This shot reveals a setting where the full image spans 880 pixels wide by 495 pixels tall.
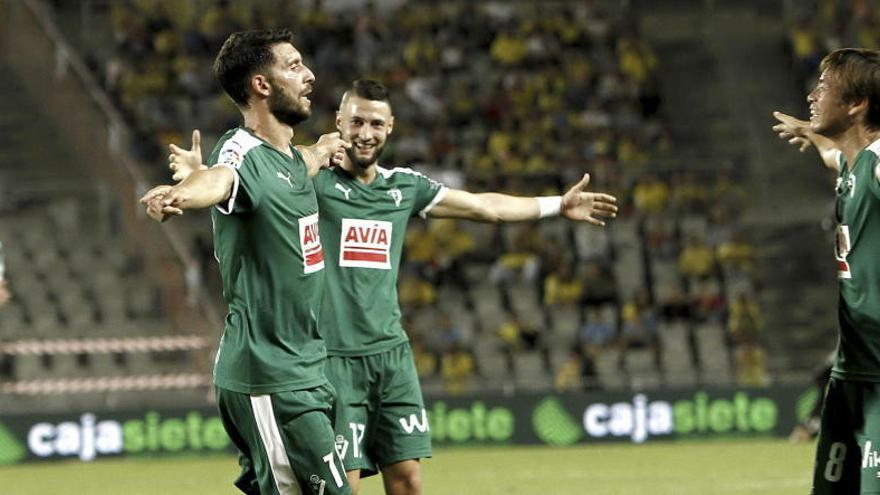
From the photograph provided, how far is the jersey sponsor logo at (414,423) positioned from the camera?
941 cm

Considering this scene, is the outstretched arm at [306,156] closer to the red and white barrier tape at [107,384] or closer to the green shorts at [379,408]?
the green shorts at [379,408]

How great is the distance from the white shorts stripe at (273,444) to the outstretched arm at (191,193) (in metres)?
0.93

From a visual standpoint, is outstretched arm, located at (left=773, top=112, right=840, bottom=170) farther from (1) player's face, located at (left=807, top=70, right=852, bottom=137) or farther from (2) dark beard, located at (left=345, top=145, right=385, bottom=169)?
(2) dark beard, located at (left=345, top=145, right=385, bottom=169)

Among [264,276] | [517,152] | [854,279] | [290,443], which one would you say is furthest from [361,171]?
[517,152]

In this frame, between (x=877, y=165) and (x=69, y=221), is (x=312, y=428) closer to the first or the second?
(x=877, y=165)

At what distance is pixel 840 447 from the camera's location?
7.63 metres

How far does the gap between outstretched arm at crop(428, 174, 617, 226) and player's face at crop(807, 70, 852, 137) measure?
1779mm

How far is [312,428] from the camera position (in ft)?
23.8

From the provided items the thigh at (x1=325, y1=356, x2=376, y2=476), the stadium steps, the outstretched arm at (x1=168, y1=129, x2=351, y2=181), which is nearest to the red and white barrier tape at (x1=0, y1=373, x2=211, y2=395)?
the stadium steps

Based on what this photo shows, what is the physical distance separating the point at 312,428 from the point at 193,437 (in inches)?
548

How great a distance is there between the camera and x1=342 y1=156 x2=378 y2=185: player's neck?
9594 millimetres

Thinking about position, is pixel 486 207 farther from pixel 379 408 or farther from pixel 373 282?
pixel 379 408

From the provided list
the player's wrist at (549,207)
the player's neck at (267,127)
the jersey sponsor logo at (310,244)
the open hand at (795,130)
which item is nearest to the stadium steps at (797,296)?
the player's wrist at (549,207)

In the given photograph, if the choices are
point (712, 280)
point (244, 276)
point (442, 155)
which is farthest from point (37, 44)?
point (244, 276)
